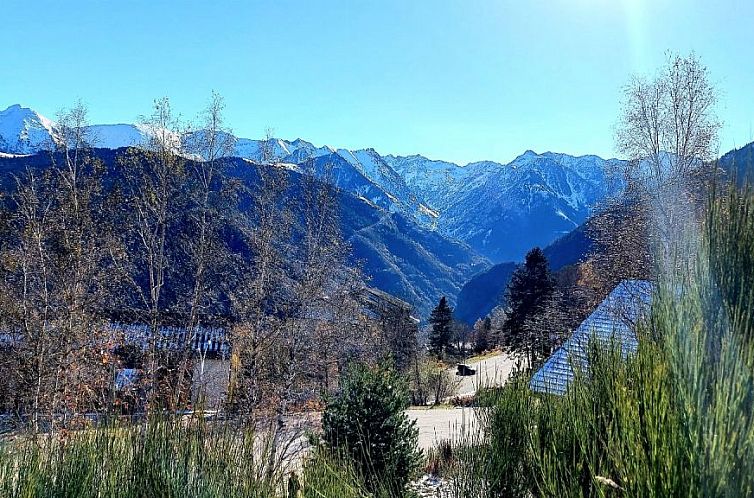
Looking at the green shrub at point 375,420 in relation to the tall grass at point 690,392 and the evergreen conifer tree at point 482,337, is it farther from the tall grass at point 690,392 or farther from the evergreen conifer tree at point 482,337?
the evergreen conifer tree at point 482,337

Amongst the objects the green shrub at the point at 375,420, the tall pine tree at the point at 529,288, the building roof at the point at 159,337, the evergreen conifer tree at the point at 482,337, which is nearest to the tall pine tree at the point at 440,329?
the evergreen conifer tree at the point at 482,337

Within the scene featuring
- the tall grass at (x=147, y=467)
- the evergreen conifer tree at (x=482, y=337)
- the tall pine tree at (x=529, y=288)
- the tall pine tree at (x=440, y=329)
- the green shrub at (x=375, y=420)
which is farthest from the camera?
the evergreen conifer tree at (x=482, y=337)

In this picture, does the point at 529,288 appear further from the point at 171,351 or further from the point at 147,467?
the point at 147,467

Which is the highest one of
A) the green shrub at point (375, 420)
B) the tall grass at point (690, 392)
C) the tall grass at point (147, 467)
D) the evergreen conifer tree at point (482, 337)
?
the tall grass at point (690, 392)

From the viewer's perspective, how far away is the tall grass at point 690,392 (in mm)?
1396

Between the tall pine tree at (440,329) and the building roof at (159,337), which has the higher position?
the building roof at (159,337)

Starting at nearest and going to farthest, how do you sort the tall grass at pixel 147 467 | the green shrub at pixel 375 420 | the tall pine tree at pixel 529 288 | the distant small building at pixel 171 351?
the tall grass at pixel 147 467, the green shrub at pixel 375 420, the distant small building at pixel 171 351, the tall pine tree at pixel 529 288

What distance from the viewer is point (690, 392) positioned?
1528 millimetres

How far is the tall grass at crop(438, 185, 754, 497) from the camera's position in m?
1.40

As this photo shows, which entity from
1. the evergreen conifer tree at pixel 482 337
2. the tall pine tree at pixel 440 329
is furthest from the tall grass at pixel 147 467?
the evergreen conifer tree at pixel 482 337

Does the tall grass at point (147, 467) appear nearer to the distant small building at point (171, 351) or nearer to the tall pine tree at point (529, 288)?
the distant small building at point (171, 351)

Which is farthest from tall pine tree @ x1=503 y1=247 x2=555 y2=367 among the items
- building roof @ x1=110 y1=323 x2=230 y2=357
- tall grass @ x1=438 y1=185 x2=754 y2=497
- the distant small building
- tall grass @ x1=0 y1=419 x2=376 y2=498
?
tall grass @ x1=438 y1=185 x2=754 y2=497

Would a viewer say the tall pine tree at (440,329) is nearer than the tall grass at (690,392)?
No

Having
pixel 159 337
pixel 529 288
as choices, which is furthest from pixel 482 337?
pixel 159 337
